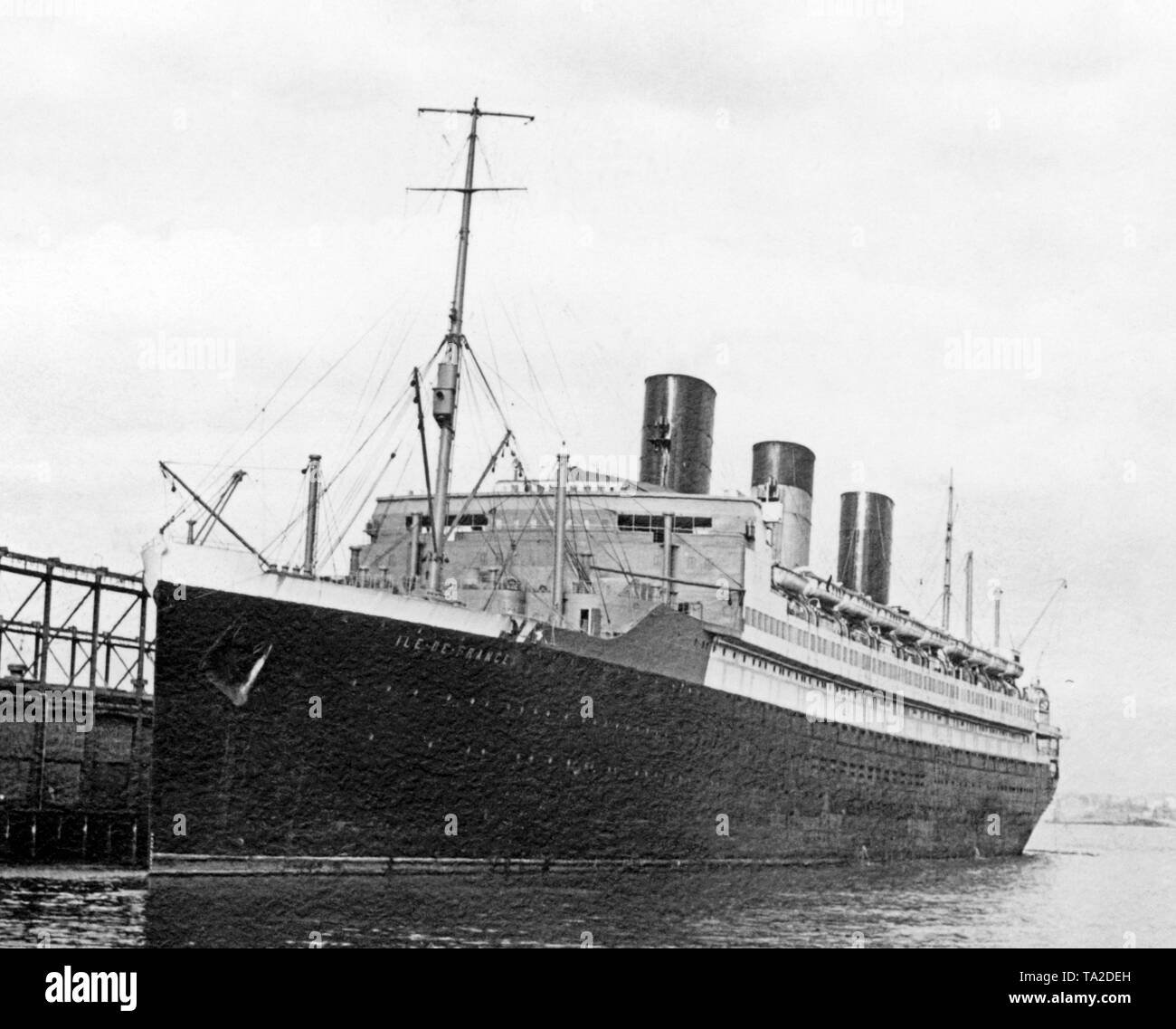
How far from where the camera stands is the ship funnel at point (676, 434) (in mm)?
33719

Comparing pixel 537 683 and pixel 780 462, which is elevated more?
pixel 780 462

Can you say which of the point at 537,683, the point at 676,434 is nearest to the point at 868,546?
the point at 676,434

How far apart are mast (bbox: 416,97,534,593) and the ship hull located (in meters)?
2.82

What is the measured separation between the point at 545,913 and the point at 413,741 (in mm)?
3886

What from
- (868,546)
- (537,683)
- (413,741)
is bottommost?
(413,741)

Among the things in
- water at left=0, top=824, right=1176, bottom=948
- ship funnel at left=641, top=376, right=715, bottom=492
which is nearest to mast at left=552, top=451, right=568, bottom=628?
water at left=0, top=824, right=1176, bottom=948

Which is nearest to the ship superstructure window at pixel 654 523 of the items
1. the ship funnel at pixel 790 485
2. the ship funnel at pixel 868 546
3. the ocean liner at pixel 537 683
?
the ocean liner at pixel 537 683

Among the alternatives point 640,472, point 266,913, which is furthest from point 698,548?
point 266,913

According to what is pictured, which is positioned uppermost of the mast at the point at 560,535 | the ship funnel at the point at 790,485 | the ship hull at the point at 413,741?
the ship funnel at the point at 790,485

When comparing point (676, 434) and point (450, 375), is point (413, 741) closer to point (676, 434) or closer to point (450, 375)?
point (450, 375)

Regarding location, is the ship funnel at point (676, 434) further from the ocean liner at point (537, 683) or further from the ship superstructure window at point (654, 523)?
the ship superstructure window at point (654, 523)

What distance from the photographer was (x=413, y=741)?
2150 cm

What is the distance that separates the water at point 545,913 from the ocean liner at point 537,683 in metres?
0.94

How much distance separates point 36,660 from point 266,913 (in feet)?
63.5
